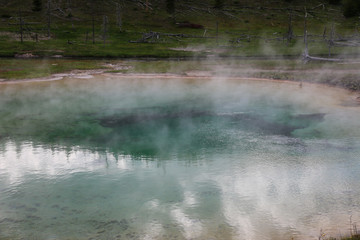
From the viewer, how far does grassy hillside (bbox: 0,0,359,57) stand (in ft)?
151

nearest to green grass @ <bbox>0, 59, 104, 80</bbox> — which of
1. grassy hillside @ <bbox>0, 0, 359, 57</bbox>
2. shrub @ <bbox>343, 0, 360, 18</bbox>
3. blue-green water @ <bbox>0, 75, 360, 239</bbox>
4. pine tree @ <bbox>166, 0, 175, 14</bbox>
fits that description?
grassy hillside @ <bbox>0, 0, 359, 57</bbox>

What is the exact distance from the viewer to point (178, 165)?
15.1 meters

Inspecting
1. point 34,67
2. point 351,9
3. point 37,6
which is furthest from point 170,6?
point 34,67

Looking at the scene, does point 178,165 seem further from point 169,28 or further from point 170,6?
point 170,6

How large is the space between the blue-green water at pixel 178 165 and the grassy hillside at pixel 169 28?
69.9 feet

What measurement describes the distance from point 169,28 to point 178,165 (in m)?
55.7

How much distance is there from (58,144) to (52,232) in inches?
292

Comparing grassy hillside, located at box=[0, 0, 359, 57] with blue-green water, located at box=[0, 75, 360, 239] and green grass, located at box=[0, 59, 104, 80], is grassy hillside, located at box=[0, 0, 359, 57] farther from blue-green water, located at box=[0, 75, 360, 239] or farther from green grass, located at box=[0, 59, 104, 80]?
blue-green water, located at box=[0, 75, 360, 239]

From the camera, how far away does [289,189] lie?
1289cm

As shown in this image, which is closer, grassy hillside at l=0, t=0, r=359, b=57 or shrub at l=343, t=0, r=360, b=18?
grassy hillside at l=0, t=0, r=359, b=57

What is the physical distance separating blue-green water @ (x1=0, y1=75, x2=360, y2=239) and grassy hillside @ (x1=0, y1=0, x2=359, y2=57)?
21.3m

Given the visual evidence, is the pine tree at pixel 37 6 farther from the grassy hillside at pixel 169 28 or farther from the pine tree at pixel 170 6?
the pine tree at pixel 170 6

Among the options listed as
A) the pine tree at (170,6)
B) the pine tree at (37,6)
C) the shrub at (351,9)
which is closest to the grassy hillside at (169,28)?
the pine tree at (37,6)

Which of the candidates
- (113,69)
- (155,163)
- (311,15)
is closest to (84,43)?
(113,69)
